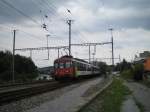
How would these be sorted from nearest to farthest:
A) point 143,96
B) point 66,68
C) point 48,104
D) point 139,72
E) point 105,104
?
point 48,104, point 105,104, point 143,96, point 66,68, point 139,72

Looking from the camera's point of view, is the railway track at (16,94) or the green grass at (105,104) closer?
the green grass at (105,104)

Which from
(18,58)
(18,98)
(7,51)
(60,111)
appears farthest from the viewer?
(7,51)

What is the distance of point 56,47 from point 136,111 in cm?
4658

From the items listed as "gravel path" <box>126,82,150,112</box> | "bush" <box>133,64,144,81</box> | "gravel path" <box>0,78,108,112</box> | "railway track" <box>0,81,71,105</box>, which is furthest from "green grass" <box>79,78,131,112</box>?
"bush" <box>133,64,144,81</box>

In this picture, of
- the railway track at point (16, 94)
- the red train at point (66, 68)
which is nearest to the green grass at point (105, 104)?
the railway track at point (16, 94)

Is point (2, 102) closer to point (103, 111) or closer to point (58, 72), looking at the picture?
point (103, 111)

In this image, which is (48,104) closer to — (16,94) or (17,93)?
(16,94)

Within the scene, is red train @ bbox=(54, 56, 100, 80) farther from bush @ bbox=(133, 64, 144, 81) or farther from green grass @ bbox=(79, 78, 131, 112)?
green grass @ bbox=(79, 78, 131, 112)

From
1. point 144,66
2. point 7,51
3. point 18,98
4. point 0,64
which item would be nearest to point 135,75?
point 144,66

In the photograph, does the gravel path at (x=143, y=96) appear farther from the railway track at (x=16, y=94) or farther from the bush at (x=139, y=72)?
the bush at (x=139, y=72)

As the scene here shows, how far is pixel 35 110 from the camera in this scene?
1315 cm

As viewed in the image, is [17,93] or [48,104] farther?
[17,93]

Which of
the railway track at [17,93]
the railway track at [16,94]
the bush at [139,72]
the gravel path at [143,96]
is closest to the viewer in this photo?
the gravel path at [143,96]

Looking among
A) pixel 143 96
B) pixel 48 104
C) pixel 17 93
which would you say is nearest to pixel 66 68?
pixel 17 93
